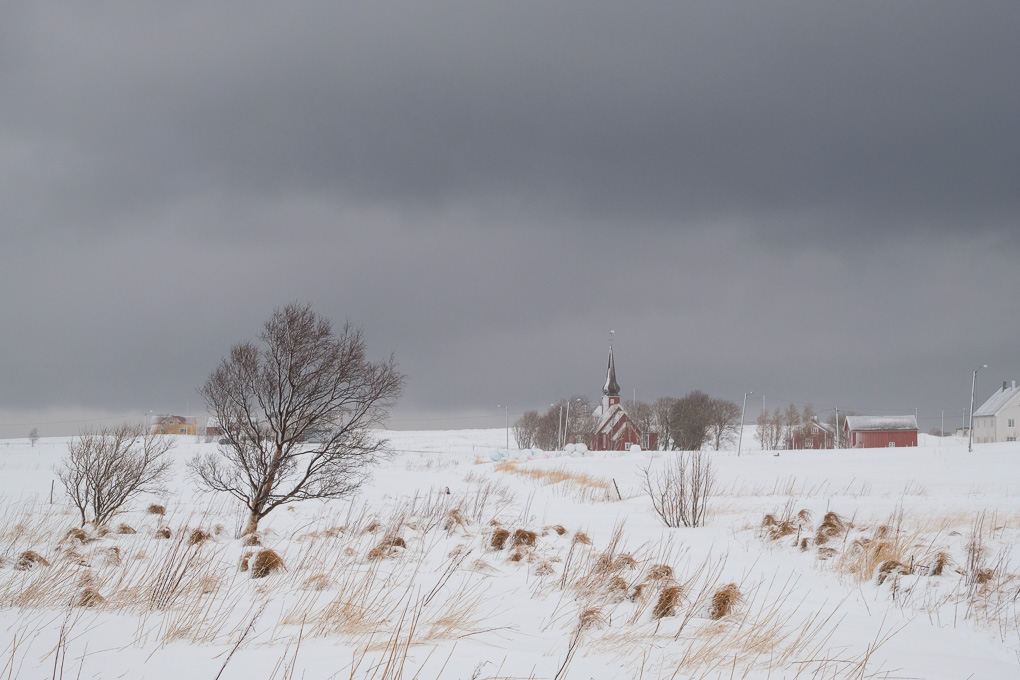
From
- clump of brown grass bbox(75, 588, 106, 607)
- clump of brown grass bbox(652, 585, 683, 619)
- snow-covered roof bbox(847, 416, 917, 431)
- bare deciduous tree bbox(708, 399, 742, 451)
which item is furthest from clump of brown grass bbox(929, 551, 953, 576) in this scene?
snow-covered roof bbox(847, 416, 917, 431)

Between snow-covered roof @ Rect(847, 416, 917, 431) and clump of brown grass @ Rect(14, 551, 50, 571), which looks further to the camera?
snow-covered roof @ Rect(847, 416, 917, 431)

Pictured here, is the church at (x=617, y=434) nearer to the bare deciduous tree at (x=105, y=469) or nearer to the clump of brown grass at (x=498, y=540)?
the bare deciduous tree at (x=105, y=469)

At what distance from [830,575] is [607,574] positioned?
14.8ft

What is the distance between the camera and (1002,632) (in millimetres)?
6637

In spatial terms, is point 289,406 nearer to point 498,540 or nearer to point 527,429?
point 498,540

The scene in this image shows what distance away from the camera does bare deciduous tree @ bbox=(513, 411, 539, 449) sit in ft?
346

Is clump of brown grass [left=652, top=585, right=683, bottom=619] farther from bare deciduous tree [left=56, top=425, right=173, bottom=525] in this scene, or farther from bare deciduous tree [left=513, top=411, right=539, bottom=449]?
bare deciduous tree [left=513, top=411, right=539, bottom=449]

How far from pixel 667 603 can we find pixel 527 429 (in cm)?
10204

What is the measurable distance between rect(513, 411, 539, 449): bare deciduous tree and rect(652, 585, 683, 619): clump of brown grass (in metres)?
97.2

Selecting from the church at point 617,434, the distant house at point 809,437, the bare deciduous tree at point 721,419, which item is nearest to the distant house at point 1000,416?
the distant house at point 809,437

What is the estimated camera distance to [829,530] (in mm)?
12625

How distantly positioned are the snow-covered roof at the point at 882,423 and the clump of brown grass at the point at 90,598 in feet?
369

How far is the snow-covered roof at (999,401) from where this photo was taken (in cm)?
9306

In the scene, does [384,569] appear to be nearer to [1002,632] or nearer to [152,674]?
[152,674]
